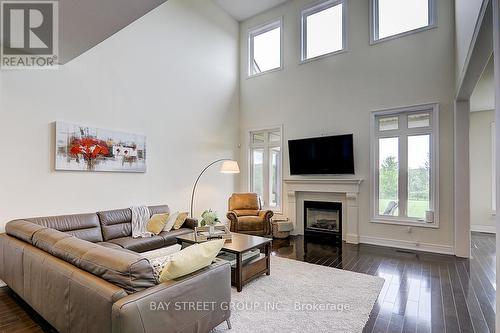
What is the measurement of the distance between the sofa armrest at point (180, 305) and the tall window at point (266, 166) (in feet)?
15.1

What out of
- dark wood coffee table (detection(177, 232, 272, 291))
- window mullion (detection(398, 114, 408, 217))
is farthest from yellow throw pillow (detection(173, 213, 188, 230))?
window mullion (detection(398, 114, 408, 217))

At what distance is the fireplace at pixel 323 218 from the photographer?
18.8ft

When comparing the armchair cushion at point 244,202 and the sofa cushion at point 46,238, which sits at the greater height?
the sofa cushion at point 46,238

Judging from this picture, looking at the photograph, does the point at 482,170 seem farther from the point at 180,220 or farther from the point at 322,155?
the point at 180,220

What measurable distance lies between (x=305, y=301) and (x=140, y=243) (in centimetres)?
238

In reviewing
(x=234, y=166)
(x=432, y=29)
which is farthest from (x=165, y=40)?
(x=432, y=29)

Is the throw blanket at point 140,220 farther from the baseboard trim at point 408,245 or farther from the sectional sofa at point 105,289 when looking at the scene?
the baseboard trim at point 408,245

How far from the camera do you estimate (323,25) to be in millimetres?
6160

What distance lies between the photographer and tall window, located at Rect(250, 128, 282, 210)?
673cm

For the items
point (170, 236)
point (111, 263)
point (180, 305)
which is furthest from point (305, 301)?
point (170, 236)

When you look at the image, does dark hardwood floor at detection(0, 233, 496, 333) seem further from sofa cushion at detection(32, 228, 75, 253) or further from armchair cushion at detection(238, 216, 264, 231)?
sofa cushion at detection(32, 228, 75, 253)

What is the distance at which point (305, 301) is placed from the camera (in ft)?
9.34

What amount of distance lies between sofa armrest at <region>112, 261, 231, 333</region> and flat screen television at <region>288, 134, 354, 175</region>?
13.3 feet

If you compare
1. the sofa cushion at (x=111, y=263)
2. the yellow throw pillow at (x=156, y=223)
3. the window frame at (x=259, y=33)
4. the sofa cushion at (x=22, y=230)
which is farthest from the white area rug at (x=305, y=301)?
the window frame at (x=259, y=33)
